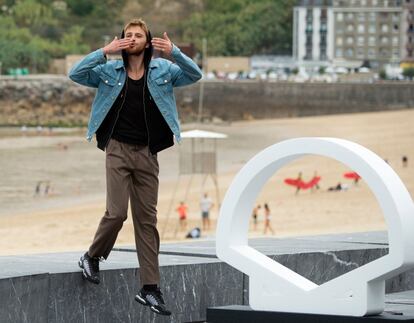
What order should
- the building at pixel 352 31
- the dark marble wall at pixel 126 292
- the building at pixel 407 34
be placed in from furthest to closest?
the building at pixel 352 31 < the building at pixel 407 34 < the dark marble wall at pixel 126 292

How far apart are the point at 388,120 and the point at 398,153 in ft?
92.0

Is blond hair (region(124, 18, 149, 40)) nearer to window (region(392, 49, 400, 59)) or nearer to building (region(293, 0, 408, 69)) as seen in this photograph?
window (region(392, 49, 400, 59))

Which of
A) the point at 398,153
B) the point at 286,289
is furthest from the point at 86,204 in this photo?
the point at 286,289

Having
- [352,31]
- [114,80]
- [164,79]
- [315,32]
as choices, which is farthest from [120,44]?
[352,31]

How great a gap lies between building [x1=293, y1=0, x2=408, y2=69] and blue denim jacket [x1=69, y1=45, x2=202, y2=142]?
13118cm

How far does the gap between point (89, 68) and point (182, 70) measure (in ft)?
1.55

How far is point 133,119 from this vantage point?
7.43 metres

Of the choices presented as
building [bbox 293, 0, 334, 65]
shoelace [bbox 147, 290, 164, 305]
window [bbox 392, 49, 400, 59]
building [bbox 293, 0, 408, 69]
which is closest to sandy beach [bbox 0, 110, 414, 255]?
shoelace [bbox 147, 290, 164, 305]

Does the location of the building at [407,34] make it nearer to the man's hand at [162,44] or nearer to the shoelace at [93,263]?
the man's hand at [162,44]

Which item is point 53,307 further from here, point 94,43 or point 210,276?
point 94,43

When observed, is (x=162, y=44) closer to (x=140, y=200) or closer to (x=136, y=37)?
(x=136, y=37)

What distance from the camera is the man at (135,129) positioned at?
733 centimetres

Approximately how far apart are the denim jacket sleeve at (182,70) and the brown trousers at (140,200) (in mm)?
434

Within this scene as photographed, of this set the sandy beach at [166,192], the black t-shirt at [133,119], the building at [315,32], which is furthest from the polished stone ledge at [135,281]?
the building at [315,32]
